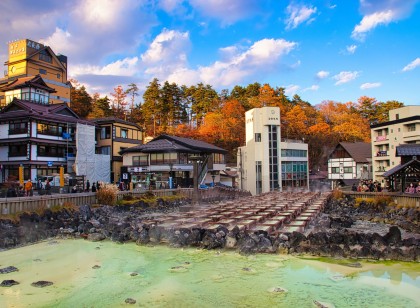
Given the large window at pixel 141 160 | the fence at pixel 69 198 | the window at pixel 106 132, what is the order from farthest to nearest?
the window at pixel 106 132
the large window at pixel 141 160
the fence at pixel 69 198

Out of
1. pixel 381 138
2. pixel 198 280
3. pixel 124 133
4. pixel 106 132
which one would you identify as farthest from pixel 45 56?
pixel 198 280

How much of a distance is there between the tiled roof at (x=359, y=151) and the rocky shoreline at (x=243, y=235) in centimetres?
2703

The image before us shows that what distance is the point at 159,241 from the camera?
53.9 feet

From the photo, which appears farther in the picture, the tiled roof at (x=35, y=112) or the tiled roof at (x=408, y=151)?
the tiled roof at (x=35, y=112)

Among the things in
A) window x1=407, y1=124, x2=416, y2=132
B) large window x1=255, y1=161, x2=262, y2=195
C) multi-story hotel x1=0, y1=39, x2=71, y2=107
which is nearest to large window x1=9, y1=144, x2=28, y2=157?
multi-story hotel x1=0, y1=39, x2=71, y2=107

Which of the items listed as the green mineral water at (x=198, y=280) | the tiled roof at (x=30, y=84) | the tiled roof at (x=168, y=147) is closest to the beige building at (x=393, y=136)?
the tiled roof at (x=168, y=147)

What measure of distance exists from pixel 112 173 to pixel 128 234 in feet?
88.2

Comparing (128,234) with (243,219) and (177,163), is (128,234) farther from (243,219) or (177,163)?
(177,163)

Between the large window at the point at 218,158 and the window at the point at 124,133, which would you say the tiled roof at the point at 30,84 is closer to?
the window at the point at 124,133

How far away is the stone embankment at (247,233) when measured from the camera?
45.9ft

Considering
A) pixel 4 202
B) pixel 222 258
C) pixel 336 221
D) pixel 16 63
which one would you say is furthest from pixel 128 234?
pixel 16 63

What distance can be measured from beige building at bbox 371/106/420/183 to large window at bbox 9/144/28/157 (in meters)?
39.6

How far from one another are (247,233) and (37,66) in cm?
4388

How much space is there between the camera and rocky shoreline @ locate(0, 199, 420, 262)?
543 inches
